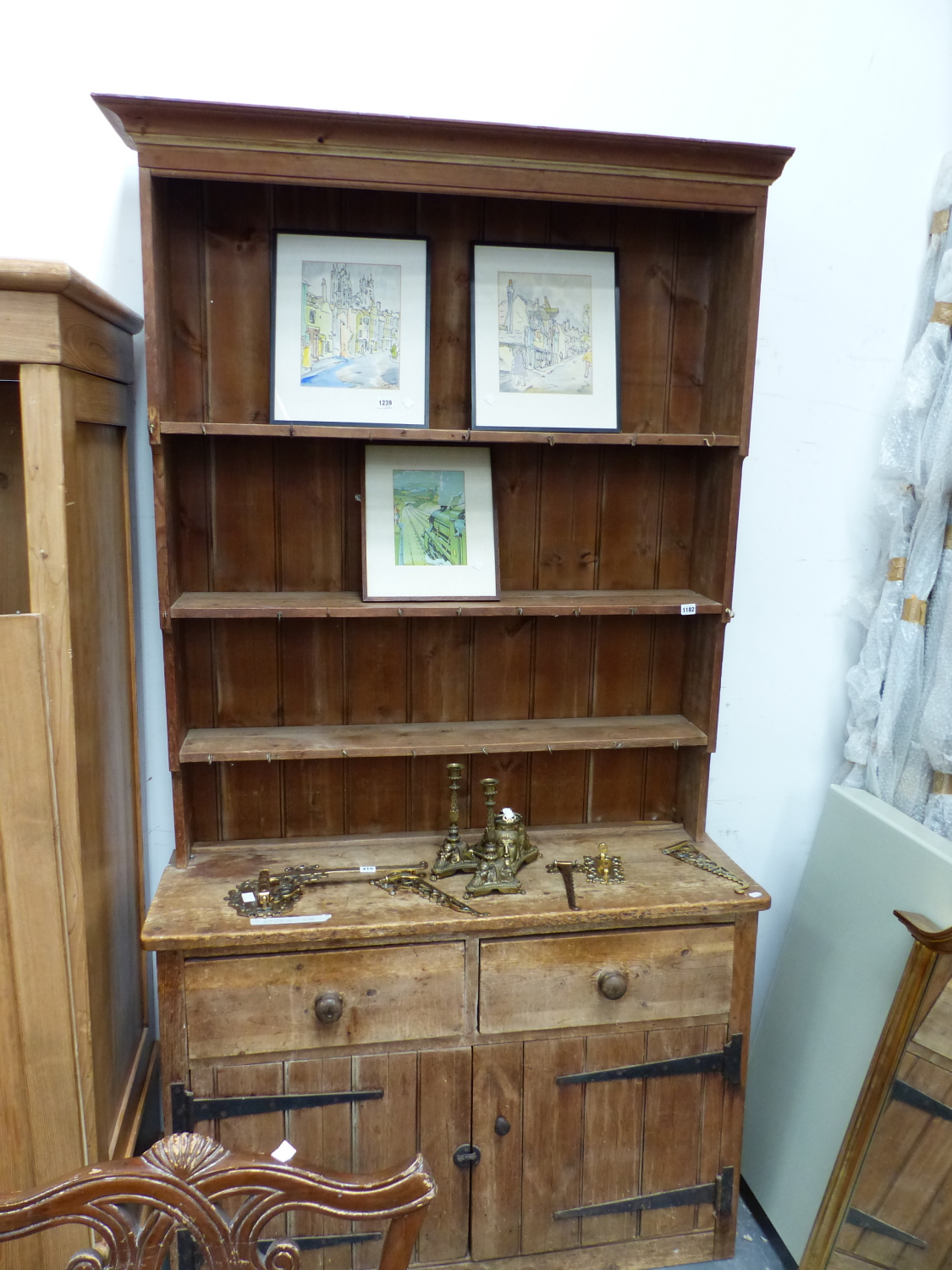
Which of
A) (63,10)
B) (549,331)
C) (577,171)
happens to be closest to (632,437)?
(549,331)

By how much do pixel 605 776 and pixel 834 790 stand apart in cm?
56

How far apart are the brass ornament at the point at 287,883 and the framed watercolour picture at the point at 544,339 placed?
939 millimetres

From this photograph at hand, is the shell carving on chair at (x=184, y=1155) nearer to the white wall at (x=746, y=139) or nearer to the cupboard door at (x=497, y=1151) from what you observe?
the cupboard door at (x=497, y=1151)

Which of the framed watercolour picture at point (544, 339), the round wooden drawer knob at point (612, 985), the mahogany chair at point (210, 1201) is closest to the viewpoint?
the mahogany chair at point (210, 1201)

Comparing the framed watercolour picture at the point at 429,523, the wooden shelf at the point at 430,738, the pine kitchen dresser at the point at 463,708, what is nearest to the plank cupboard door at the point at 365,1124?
the pine kitchen dresser at the point at 463,708

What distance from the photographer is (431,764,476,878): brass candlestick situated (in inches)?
74.4

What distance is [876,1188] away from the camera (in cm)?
177

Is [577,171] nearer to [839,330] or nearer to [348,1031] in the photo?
[839,330]

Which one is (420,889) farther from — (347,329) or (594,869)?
(347,329)

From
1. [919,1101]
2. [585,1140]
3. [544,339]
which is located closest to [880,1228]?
[919,1101]

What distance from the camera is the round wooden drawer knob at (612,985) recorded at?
177 cm

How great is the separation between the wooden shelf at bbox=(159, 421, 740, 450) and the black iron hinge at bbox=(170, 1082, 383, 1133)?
3.94 ft

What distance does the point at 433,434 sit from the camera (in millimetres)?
1737

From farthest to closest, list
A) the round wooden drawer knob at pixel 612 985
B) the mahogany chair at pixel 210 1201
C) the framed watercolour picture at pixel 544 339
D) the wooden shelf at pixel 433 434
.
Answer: the framed watercolour picture at pixel 544 339, the round wooden drawer knob at pixel 612 985, the wooden shelf at pixel 433 434, the mahogany chair at pixel 210 1201
